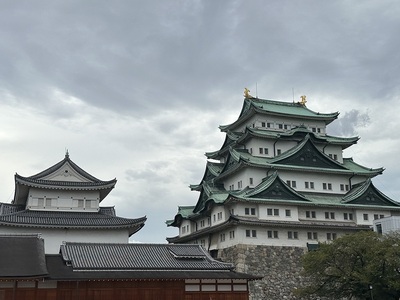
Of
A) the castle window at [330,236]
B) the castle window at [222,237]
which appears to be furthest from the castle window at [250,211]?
the castle window at [330,236]

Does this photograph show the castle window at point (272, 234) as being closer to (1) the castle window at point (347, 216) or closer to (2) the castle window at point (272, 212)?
(2) the castle window at point (272, 212)

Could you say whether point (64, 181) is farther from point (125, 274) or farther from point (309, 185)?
point (309, 185)

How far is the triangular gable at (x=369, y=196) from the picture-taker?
2084 inches

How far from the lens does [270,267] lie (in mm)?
46125

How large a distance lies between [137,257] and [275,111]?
106 feet

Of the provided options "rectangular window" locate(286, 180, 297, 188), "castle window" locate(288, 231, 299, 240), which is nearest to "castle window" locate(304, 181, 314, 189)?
"rectangular window" locate(286, 180, 297, 188)

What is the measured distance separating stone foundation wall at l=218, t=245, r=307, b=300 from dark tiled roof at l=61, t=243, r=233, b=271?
9.19 metres

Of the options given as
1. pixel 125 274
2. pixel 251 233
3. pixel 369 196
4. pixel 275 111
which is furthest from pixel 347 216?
pixel 125 274

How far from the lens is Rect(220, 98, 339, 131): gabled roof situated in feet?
195

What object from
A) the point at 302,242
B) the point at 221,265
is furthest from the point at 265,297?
the point at 221,265

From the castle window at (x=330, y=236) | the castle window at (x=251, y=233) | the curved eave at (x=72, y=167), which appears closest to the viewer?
the curved eave at (x=72, y=167)

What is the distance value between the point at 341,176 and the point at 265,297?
19.4 m

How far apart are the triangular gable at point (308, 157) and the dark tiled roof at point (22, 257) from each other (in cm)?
3081

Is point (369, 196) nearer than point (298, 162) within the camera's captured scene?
Yes
